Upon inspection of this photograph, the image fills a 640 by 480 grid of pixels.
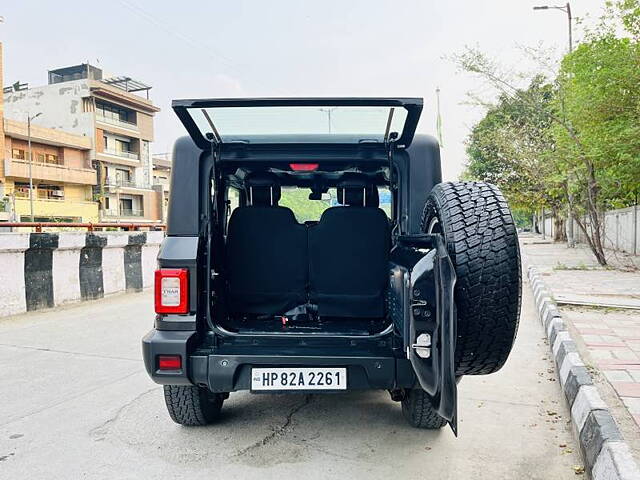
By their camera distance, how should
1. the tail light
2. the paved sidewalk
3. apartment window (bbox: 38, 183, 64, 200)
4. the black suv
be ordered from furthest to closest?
apartment window (bbox: 38, 183, 64, 200)
the paved sidewalk
the tail light
the black suv

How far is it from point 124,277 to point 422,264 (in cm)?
791

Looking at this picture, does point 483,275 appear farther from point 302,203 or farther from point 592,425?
point 302,203

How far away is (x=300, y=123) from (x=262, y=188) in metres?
1.07

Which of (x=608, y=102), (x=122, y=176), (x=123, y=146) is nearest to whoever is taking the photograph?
(x=608, y=102)

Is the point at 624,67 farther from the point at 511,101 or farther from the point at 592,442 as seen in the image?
the point at 592,442

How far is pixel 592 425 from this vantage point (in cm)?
292

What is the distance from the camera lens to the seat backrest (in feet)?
12.4

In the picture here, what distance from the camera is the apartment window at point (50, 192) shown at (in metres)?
39.3

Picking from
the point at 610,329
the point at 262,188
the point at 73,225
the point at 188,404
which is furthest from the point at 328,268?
the point at 73,225

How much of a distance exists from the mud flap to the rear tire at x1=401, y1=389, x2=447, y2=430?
91cm

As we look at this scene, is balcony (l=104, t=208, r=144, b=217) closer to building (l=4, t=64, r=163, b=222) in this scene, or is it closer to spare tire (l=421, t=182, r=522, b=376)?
building (l=4, t=64, r=163, b=222)

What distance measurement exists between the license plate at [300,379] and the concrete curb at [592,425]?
4.19 feet

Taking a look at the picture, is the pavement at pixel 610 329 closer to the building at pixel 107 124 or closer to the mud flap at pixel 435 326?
the mud flap at pixel 435 326

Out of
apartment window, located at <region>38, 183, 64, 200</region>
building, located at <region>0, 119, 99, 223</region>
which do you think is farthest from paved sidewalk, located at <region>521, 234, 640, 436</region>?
apartment window, located at <region>38, 183, 64, 200</region>
